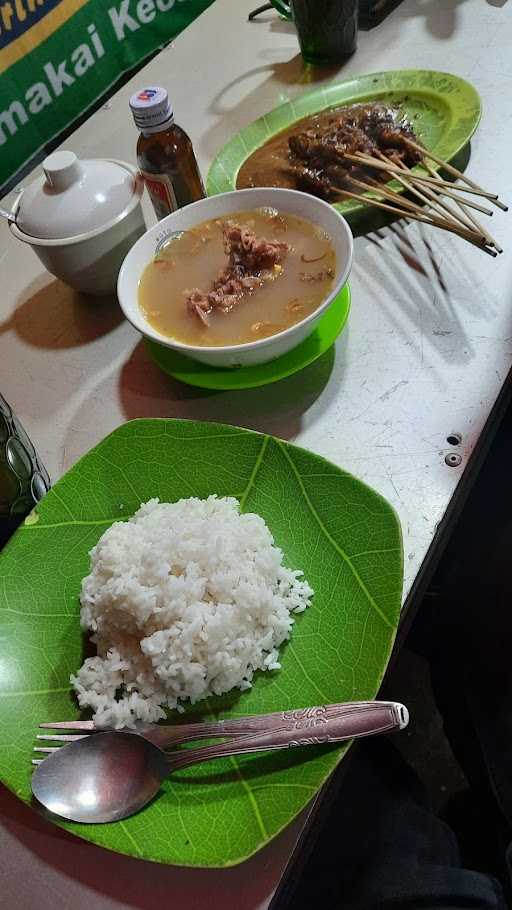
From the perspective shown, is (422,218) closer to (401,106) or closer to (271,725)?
(401,106)

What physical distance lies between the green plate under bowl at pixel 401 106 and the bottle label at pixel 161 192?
203 millimetres

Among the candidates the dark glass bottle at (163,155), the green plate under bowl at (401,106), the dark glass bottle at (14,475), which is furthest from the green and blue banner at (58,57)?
the dark glass bottle at (14,475)

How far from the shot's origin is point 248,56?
2201 mm

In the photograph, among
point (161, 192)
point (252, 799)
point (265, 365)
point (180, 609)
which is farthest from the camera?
point (161, 192)

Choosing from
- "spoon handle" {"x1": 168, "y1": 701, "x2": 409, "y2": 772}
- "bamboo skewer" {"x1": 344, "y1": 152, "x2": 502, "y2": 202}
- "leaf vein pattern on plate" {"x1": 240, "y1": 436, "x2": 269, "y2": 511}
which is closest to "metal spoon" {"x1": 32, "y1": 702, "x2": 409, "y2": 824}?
"spoon handle" {"x1": 168, "y1": 701, "x2": 409, "y2": 772}

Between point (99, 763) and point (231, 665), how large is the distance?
0.65ft

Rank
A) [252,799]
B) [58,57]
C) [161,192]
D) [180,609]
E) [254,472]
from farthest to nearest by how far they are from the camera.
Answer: [58,57], [161,192], [254,472], [180,609], [252,799]

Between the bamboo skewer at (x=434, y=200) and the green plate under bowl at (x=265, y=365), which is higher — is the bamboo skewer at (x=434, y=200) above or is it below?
above

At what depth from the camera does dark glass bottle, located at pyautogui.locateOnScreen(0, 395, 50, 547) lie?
112 cm

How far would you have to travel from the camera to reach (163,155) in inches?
56.0

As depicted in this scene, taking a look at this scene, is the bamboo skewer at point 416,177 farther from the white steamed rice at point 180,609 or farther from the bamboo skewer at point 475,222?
the white steamed rice at point 180,609

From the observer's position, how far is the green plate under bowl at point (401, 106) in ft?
5.26

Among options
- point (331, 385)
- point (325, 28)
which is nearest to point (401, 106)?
point (325, 28)

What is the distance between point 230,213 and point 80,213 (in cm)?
31
